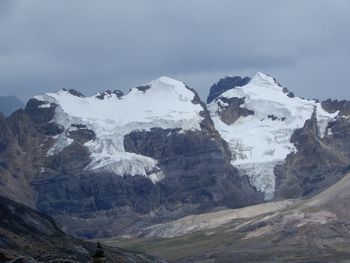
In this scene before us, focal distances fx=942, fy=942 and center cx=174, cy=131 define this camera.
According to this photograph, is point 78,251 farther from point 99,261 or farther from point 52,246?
point 99,261

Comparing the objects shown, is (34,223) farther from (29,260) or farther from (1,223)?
(29,260)

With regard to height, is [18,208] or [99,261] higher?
[18,208]

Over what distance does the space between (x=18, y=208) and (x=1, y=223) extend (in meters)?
30.2

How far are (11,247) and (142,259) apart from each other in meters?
62.4

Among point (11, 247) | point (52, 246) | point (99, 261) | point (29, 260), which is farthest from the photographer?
point (52, 246)

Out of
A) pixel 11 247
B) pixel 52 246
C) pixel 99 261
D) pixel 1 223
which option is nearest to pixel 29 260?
pixel 99 261

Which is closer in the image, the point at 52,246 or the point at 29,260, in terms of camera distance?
the point at 29,260

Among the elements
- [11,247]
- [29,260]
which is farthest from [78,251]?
[29,260]

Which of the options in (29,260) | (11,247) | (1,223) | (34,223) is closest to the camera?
(29,260)

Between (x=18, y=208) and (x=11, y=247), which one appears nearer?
(x=11, y=247)

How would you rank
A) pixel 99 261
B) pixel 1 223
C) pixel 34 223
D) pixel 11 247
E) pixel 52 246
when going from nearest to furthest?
pixel 99 261, pixel 11 247, pixel 52 246, pixel 1 223, pixel 34 223

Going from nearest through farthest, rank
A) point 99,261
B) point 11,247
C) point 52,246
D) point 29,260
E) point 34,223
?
1. point 99,261
2. point 29,260
3. point 11,247
4. point 52,246
5. point 34,223

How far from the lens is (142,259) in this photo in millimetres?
192125

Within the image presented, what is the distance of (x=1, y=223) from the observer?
16312 cm
